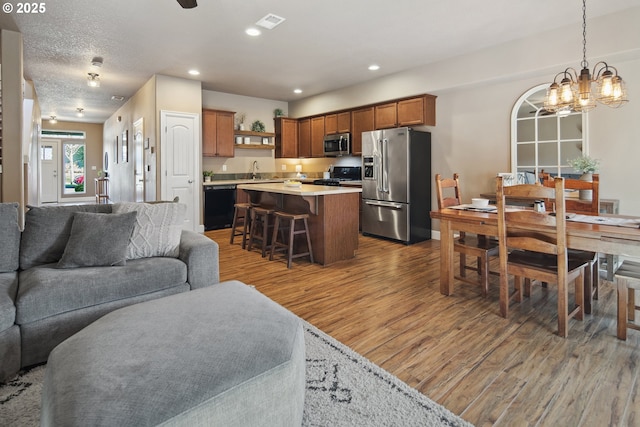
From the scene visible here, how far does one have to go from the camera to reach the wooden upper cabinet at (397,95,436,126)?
17.6 ft

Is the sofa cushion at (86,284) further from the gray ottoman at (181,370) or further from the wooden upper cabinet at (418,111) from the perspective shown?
the wooden upper cabinet at (418,111)

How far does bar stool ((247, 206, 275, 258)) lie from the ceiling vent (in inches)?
84.1

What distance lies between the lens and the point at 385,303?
9.62 ft

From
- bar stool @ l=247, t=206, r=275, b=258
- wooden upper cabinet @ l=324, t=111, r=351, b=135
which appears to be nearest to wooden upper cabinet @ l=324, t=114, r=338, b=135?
wooden upper cabinet @ l=324, t=111, r=351, b=135

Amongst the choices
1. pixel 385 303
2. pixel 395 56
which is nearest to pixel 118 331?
pixel 385 303

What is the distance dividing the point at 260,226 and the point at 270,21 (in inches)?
107

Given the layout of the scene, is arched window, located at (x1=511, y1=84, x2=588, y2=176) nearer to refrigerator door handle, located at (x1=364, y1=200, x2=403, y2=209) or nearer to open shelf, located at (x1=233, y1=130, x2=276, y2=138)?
refrigerator door handle, located at (x1=364, y1=200, x2=403, y2=209)

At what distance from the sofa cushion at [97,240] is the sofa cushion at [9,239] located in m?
0.32

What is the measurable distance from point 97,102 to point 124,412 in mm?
9143

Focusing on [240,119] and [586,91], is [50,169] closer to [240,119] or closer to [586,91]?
[240,119]

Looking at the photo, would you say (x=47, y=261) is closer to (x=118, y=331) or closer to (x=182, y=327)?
(x=118, y=331)

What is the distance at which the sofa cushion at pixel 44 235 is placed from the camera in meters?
2.36

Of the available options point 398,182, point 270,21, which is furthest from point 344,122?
point 270,21

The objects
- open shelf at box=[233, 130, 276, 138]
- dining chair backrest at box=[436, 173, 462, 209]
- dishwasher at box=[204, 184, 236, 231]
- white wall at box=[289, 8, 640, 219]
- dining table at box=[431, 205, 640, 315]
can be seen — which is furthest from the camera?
open shelf at box=[233, 130, 276, 138]
